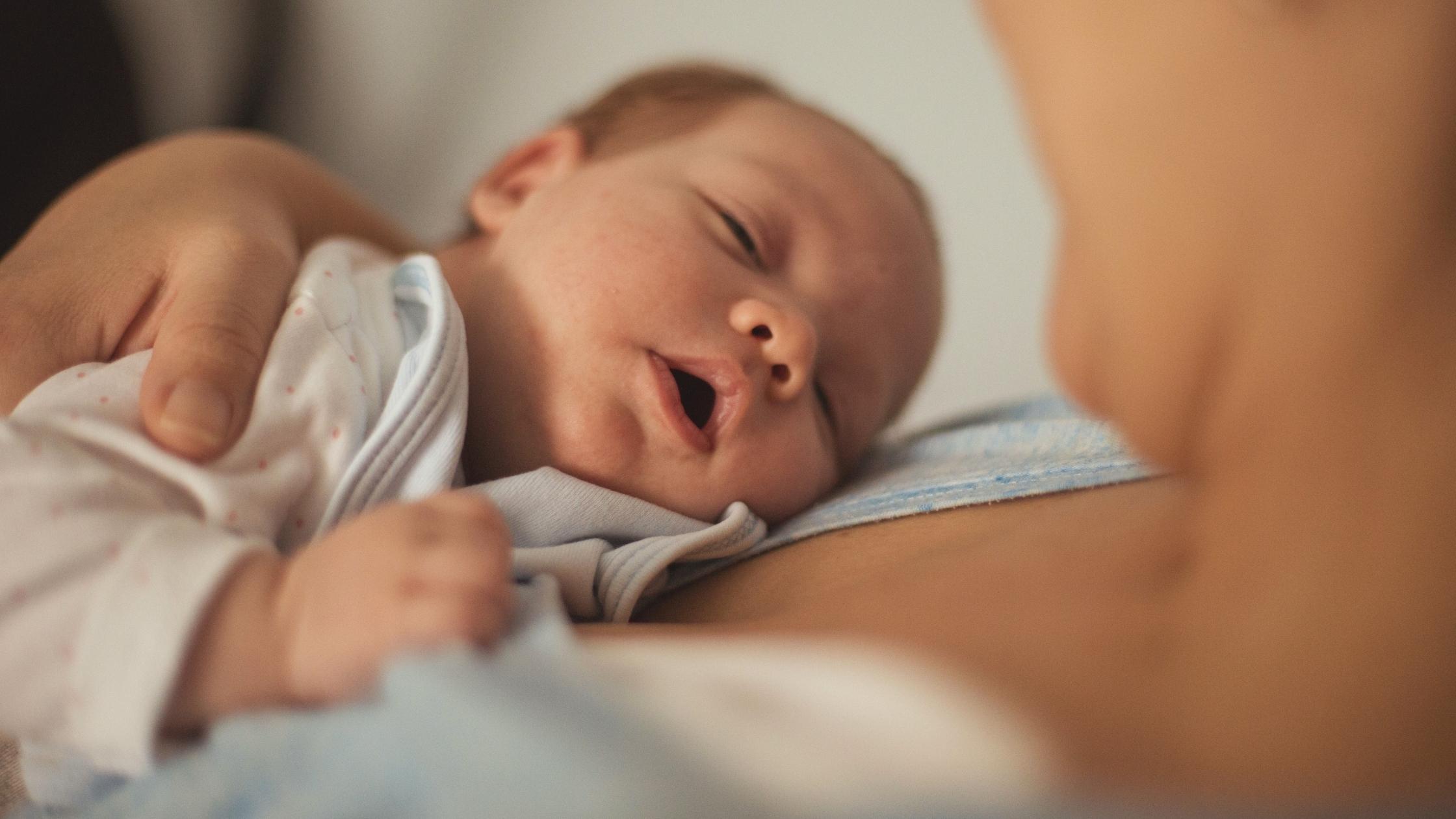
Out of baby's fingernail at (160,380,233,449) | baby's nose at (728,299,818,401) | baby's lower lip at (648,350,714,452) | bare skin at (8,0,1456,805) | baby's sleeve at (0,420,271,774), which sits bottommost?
baby's sleeve at (0,420,271,774)

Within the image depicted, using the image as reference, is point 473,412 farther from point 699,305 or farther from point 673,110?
point 673,110

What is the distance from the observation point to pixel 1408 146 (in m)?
0.45

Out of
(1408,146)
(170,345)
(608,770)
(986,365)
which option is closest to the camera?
(608,770)

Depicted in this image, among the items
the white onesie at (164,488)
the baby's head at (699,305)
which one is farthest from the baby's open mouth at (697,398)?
the white onesie at (164,488)

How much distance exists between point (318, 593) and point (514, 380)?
0.36 meters

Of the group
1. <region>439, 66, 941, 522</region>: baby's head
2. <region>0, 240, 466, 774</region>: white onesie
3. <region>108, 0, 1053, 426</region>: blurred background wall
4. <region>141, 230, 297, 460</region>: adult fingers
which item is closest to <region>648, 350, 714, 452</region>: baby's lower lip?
<region>439, 66, 941, 522</region>: baby's head

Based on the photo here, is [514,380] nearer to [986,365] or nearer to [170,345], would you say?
[170,345]

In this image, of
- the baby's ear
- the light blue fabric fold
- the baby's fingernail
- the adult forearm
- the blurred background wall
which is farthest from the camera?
the blurred background wall

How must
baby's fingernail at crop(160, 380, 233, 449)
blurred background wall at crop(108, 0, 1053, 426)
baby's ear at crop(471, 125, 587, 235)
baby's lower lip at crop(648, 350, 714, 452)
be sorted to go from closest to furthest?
1. baby's fingernail at crop(160, 380, 233, 449)
2. baby's lower lip at crop(648, 350, 714, 452)
3. baby's ear at crop(471, 125, 587, 235)
4. blurred background wall at crop(108, 0, 1053, 426)

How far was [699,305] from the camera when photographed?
84cm

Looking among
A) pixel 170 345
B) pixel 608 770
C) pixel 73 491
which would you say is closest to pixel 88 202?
pixel 170 345

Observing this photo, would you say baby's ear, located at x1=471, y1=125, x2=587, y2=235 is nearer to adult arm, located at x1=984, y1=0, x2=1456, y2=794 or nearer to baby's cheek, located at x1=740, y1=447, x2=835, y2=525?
baby's cheek, located at x1=740, y1=447, x2=835, y2=525

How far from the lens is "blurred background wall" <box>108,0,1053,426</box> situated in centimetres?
175

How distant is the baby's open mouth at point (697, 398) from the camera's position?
0.90m
